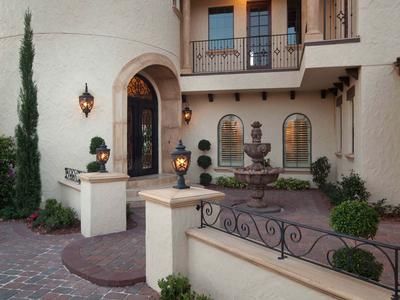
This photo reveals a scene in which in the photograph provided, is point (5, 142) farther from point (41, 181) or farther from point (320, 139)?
point (320, 139)

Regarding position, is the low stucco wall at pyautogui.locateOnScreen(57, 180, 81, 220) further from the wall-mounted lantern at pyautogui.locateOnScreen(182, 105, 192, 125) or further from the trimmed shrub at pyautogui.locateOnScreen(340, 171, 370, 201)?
the trimmed shrub at pyautogui.locateOnScreen(340, 171, 370, 201)

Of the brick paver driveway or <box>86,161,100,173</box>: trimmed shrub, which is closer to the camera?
the brick paver driveway

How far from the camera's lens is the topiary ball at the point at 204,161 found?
1274cm

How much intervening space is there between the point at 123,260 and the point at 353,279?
3.44m

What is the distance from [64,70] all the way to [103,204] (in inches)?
172

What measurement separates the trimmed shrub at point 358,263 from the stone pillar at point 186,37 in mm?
9732

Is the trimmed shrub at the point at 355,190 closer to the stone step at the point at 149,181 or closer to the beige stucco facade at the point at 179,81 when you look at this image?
the beige stucco facade at the point at 179,81

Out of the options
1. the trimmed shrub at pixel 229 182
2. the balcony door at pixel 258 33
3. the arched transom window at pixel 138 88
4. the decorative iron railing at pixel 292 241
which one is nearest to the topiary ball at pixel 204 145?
the trimmed shrub at pixel 229 182

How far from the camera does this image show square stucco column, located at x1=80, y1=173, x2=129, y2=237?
6.38 meters

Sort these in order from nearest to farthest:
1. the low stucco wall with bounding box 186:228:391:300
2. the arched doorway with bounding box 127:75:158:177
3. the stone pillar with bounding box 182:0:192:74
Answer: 1. the low stucco wall with bounding box 186:228:391:300
2. the arched doorway with bounding box 127:75:158:177
3. the stone pillar with bounding box 182:0:192:74

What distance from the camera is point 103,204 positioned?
256 inches

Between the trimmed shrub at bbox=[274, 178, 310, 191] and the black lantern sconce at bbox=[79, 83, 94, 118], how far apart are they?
6676 mm

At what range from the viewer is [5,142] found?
8.69 meters

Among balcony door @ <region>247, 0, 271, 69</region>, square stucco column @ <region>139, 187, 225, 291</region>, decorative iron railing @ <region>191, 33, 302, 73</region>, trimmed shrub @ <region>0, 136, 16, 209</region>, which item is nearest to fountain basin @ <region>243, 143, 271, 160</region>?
square stucco column @ <region>139, 187, 225, 291</region>
